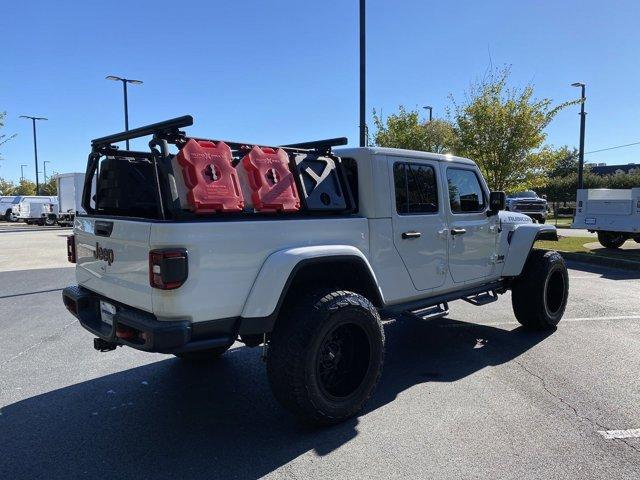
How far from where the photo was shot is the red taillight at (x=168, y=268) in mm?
2818

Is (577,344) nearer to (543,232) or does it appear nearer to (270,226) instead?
(543,232)

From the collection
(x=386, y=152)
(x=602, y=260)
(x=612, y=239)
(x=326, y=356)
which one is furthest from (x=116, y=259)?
(x=612, y=239)

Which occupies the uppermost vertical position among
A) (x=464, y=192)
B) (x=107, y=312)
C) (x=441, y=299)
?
(x=464, y=192)

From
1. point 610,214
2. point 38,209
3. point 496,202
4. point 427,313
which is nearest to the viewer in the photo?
point 427,313

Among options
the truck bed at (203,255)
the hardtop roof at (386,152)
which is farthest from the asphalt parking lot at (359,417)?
the hardtop roof at (386,152)

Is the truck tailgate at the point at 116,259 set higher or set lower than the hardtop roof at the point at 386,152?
lower

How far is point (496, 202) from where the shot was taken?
5.19 metres

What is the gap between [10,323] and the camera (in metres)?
6.33

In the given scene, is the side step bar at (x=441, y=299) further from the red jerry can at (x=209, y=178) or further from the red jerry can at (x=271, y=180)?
the red jerry can at (x=209, y=178)

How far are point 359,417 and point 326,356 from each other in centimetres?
53

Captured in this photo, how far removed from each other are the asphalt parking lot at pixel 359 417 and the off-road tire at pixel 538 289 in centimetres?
18

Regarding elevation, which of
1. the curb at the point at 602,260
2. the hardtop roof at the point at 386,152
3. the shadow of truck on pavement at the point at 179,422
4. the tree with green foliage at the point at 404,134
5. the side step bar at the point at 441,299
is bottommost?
the shadow of truck on pavement at the point at 179,422

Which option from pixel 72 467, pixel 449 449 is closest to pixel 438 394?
pixel 449 449

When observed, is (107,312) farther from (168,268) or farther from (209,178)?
(209,178)
